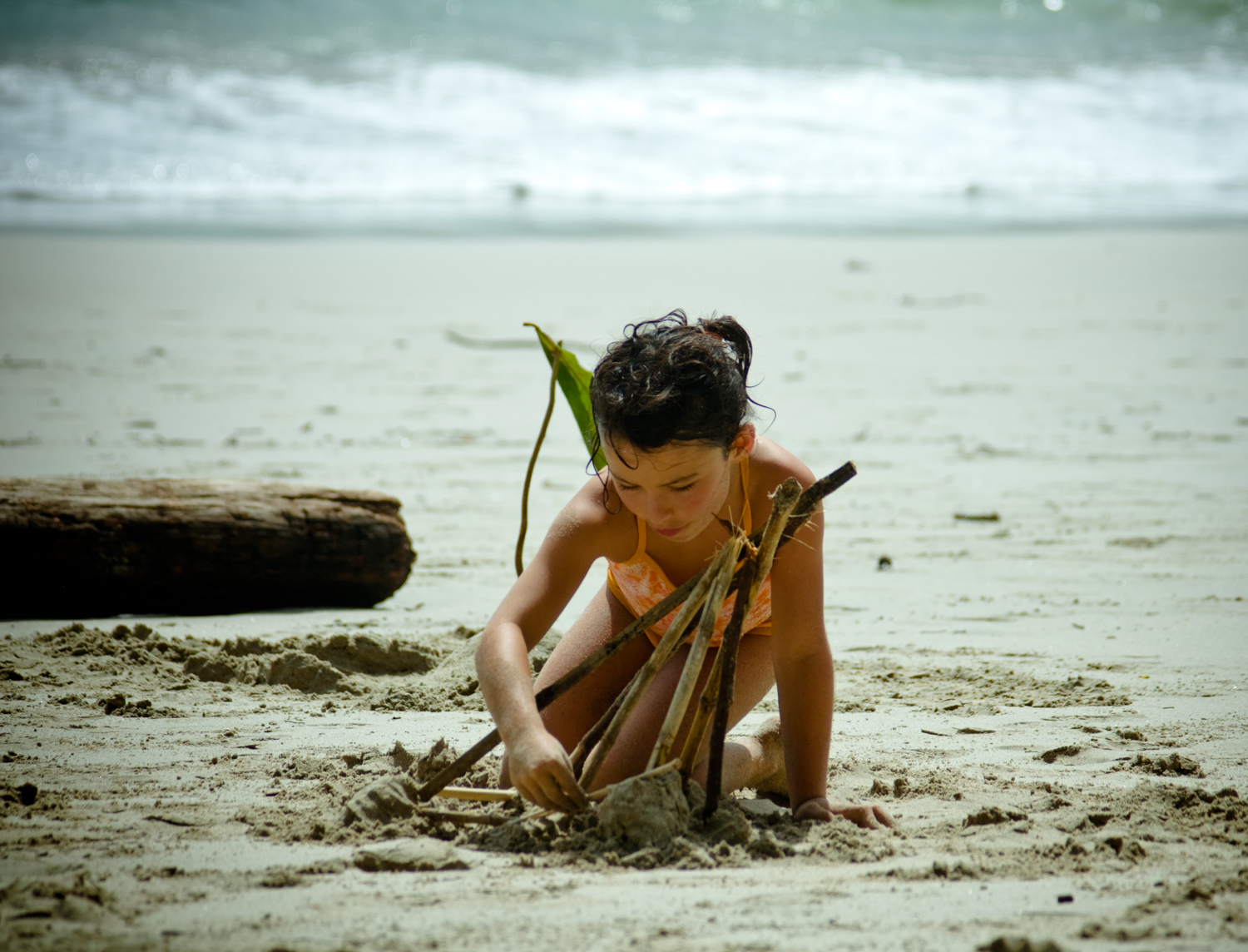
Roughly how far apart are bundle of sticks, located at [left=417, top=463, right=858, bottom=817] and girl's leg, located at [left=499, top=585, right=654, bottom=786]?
0.39 meters

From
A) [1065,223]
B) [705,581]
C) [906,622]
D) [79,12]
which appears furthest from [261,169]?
[705,581]

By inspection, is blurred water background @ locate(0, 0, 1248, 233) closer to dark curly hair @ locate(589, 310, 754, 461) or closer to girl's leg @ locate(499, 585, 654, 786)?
girl's leg @ locate(499, 585, 654, 786)

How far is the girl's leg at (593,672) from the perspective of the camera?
2.64m

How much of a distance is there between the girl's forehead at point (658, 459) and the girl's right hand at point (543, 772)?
484 millimetres

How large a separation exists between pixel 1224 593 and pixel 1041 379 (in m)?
2.79

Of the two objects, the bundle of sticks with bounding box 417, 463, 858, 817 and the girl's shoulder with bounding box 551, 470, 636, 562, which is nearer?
the bundle of sticks with bounding box 417, 463, 858, 817

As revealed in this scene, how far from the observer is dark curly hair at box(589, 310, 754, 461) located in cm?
208

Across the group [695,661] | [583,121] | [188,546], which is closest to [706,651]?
[695,661]

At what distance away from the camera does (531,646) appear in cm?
227

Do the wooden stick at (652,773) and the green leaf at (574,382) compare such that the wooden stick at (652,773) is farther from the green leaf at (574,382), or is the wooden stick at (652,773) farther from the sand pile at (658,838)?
the green leaf at (574,382)

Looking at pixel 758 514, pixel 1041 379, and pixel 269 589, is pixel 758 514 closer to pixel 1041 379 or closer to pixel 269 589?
pixel 269 589

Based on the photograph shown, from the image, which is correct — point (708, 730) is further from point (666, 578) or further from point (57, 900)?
point (57, 900)

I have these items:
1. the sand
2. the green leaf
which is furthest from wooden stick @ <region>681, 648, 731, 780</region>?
the green leaf

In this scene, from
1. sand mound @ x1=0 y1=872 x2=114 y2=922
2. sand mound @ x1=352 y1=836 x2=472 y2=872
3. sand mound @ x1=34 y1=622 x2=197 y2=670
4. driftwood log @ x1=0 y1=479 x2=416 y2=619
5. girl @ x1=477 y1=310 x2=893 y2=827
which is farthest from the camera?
driftwood log @ x1=0 y1=479 x2=416 y2=619
